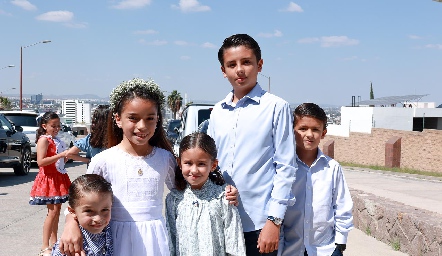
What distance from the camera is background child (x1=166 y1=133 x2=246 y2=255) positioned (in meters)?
2.88

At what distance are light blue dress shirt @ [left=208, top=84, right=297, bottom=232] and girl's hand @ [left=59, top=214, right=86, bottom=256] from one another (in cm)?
90

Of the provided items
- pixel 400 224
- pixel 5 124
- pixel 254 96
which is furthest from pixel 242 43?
pixel 5 124

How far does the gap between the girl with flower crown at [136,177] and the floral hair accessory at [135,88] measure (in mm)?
116

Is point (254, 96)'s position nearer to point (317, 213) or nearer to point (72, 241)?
point (317, 213)

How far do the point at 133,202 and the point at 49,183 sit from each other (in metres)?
3.70

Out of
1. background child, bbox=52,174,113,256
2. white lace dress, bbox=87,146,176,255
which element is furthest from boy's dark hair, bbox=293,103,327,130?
background child, bbox=52,174,113,256

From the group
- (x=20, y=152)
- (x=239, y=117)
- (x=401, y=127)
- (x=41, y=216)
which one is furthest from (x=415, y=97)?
(x=239, y=117)

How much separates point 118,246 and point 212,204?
574 millimetres

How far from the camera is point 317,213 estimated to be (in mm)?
3219

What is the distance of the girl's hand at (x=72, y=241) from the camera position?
2719 millimetres

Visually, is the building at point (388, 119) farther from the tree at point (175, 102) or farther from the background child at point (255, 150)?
the background child at point (255, 150)

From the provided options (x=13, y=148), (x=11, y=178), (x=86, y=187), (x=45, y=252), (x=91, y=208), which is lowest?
(x=11, y=178)

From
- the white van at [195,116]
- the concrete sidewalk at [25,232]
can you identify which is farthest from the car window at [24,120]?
the white van at [195,116]

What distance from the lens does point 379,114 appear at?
153 ft
